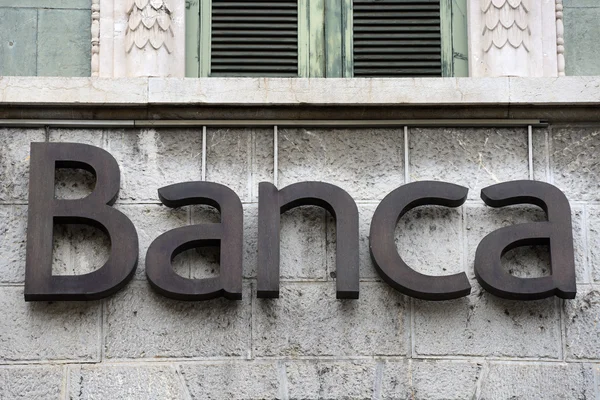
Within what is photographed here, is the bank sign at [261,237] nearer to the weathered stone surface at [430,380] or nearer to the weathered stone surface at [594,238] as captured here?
the weathered stone surface at [594,238]

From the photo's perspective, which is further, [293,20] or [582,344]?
[293,20]

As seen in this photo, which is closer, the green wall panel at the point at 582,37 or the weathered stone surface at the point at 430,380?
the weathered stone surface at the point at 430,380

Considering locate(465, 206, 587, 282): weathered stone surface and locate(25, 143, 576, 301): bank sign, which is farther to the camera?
locate(465, 206, 587, 282): weathered stone surface

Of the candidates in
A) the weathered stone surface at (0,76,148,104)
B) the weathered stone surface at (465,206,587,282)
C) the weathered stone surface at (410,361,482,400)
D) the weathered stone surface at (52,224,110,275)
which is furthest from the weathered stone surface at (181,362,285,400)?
the weathered stone surface at (0,76,148,104)

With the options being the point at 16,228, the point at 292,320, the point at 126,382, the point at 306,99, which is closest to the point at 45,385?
the point at 126,382

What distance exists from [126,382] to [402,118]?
310 centimetres

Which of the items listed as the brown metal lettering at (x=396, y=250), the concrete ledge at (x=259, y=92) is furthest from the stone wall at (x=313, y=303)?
the concrete ledge at (x=259, y=92)

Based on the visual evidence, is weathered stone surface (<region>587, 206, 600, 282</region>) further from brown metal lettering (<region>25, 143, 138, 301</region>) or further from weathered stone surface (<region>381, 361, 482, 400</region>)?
brown metal lettering (<region>25, 143, 138, 301</region>)

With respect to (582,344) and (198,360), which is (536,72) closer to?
(582,344)

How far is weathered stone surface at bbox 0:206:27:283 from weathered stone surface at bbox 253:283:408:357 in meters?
1.92

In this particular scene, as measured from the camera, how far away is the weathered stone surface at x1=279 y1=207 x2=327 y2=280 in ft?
33.3

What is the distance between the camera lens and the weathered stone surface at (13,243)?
1013 centimetres

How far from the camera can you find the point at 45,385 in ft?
32.2

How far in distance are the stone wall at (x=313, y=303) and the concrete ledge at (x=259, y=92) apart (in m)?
0.30
